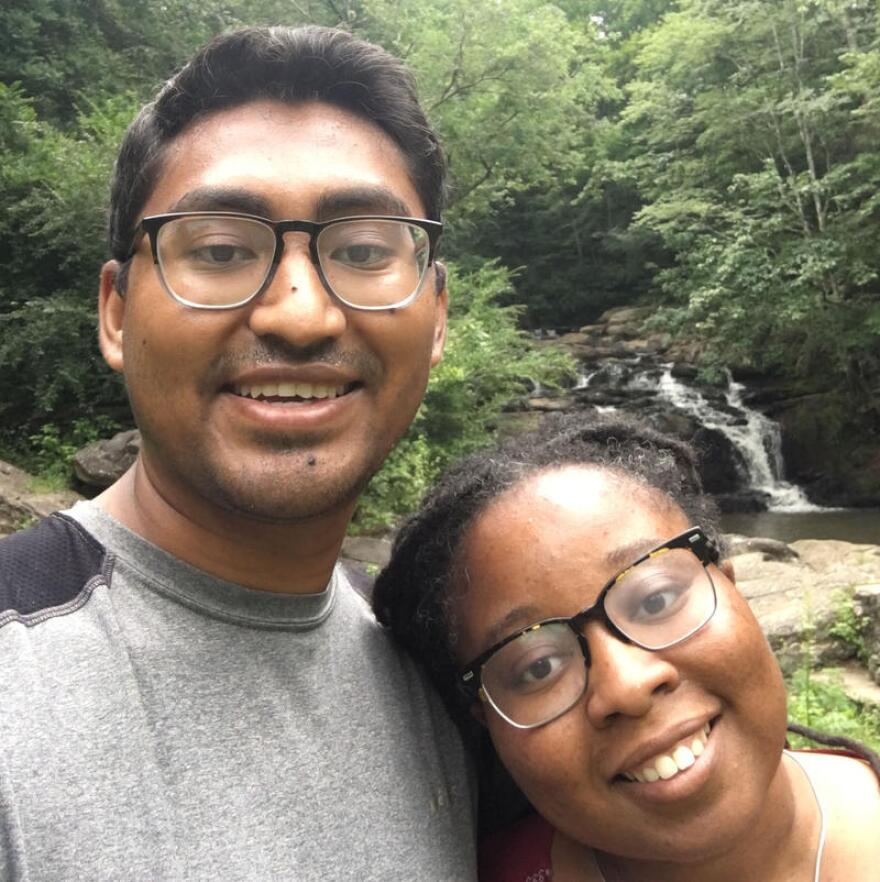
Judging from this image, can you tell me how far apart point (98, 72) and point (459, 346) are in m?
6.90

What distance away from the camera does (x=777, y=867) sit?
126 cm

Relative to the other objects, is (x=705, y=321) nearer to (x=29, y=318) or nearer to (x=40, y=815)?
(x=29, y=318)

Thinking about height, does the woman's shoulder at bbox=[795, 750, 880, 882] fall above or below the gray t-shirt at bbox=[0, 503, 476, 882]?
below

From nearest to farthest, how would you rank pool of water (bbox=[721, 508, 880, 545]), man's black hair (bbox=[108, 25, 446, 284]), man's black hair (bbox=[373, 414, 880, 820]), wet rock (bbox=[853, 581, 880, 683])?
man's black hair (bbox=[108, 25, 446, 284]), man's black hair (bbox=[373, 414, 880, 820]), wet rock (bbox=[853, 581, 880, 683]), pool of water (bbox=[721, 508, 880, 545])

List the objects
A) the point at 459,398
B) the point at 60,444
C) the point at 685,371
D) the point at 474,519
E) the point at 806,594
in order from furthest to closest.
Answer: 1. the point at 685,371
2. the point at 459,398
3. the point at 60,444
4. the point at 806,594
5. the point at 474,519

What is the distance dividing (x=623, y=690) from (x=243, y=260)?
0.86m

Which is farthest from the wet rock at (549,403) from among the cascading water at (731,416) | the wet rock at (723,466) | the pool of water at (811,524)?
the pool of water at (811,524)

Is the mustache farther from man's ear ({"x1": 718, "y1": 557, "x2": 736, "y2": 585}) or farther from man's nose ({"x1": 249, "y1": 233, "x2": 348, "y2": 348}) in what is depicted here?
man's ear ({"x1": 718, "y1": 557, "x2": 736, "y2": 585})

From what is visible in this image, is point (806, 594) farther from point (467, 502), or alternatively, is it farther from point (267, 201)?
point (267, 201)

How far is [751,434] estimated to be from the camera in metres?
15.5

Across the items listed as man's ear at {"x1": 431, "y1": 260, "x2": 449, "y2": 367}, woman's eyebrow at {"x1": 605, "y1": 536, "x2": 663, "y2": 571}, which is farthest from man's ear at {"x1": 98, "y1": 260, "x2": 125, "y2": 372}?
woman's eyebrow at {"x1": 605, "y1": 536, "x2": 663, "y2": 571}

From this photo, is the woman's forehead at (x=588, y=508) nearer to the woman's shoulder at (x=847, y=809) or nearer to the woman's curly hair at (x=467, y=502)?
the woman's curly hair at (x=467, y=502)

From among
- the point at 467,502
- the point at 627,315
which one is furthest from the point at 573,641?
the point at 627,315

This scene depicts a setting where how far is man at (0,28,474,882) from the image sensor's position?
1.02 metres
